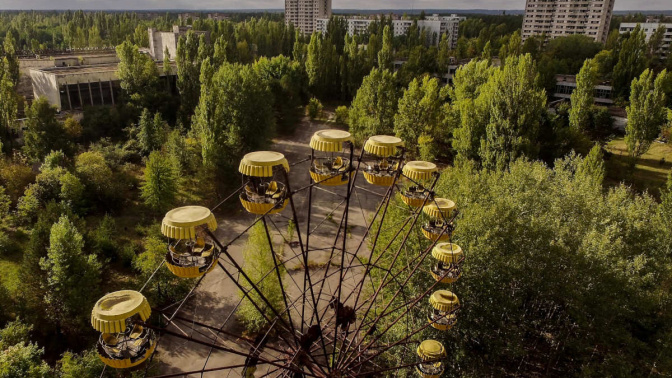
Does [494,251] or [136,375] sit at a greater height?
[494,251]

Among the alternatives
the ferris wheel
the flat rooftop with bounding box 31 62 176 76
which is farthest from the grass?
the flat rooftop with bounding box 31 62 176 76

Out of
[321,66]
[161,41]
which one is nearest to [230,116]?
[321,66]

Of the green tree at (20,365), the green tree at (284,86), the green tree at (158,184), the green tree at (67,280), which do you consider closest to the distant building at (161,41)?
the green tree at (284,86)

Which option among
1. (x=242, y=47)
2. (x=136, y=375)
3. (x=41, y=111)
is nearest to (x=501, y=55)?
(x=242, y=47)

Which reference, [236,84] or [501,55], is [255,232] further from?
[501,55]

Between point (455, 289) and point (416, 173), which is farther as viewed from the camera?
point (455, 289)

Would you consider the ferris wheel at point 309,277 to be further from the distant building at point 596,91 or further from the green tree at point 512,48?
the green tree at point 512,48
